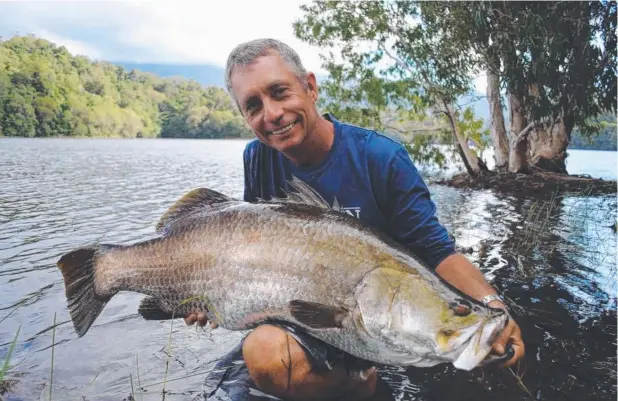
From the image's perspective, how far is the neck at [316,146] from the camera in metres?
2.91

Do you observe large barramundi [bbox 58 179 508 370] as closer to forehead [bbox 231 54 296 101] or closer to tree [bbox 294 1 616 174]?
forehead [bbox 231 54 296 101]

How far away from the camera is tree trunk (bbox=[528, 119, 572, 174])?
21375 mm

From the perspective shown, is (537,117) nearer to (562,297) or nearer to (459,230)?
(459,230)

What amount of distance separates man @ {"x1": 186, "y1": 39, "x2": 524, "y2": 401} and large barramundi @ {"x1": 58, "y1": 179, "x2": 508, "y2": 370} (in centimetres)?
22

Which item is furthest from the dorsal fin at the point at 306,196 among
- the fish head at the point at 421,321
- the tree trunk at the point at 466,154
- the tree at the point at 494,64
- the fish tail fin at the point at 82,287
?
the tree trunk at the point at 466,154

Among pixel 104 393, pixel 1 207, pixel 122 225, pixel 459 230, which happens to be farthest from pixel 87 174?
pixel 104 393

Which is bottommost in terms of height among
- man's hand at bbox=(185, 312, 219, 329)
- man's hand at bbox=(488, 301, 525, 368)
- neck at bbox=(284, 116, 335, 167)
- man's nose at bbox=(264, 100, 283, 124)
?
man's hand at bbox=(185, 312, 219, 329)

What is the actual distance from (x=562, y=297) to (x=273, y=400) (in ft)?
12.9

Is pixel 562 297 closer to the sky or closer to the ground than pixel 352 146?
closer to the ground

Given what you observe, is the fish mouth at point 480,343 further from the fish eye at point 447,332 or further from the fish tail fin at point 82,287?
the fish tail fin at point 82,287

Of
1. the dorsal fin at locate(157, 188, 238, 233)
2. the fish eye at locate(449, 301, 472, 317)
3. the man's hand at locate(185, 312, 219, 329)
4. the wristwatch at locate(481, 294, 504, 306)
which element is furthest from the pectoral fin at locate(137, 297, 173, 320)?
the wristwatch at locate(481, 294, 504, 306)

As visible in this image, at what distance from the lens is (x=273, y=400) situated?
115 inches

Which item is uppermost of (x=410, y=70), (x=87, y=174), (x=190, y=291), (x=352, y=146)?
(x=410, y=70)

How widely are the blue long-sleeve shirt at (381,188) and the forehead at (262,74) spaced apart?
474 millimetres
